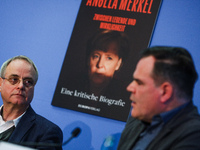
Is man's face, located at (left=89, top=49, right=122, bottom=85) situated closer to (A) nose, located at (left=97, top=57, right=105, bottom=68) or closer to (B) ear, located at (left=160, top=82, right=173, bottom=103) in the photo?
(A) nose, located at (left=97, top=57, right=105, bottom=68)

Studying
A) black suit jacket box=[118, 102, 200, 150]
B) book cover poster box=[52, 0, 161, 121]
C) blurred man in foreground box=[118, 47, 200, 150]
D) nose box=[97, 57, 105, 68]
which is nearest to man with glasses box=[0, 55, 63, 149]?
book cover poster box=[52, 0, 161, 121]

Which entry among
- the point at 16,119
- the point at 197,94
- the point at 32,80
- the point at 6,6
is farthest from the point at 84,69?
the point at 6,6

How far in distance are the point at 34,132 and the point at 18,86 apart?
1.43 ft

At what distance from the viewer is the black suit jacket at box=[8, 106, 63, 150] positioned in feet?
7.42

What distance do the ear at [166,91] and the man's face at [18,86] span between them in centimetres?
134

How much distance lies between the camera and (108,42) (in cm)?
293

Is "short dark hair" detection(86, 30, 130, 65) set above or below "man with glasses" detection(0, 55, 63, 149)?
above

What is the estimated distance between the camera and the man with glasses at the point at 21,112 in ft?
7.54

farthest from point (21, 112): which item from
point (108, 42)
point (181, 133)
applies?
point (181, 133)

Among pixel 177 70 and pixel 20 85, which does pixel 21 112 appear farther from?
pixel 177 70

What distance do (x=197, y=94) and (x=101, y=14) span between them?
4.29 feet

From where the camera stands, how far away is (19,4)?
11.9ft

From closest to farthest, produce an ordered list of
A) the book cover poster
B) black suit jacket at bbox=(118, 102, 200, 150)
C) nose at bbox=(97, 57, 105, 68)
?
black suit jacket at bbox=(118, 102, 200, 150) → the book cover poster → nose at bbox=(97, 57, 105, 68)

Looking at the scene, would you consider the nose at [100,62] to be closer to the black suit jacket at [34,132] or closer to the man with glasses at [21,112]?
the man with glasses at [21,112]
